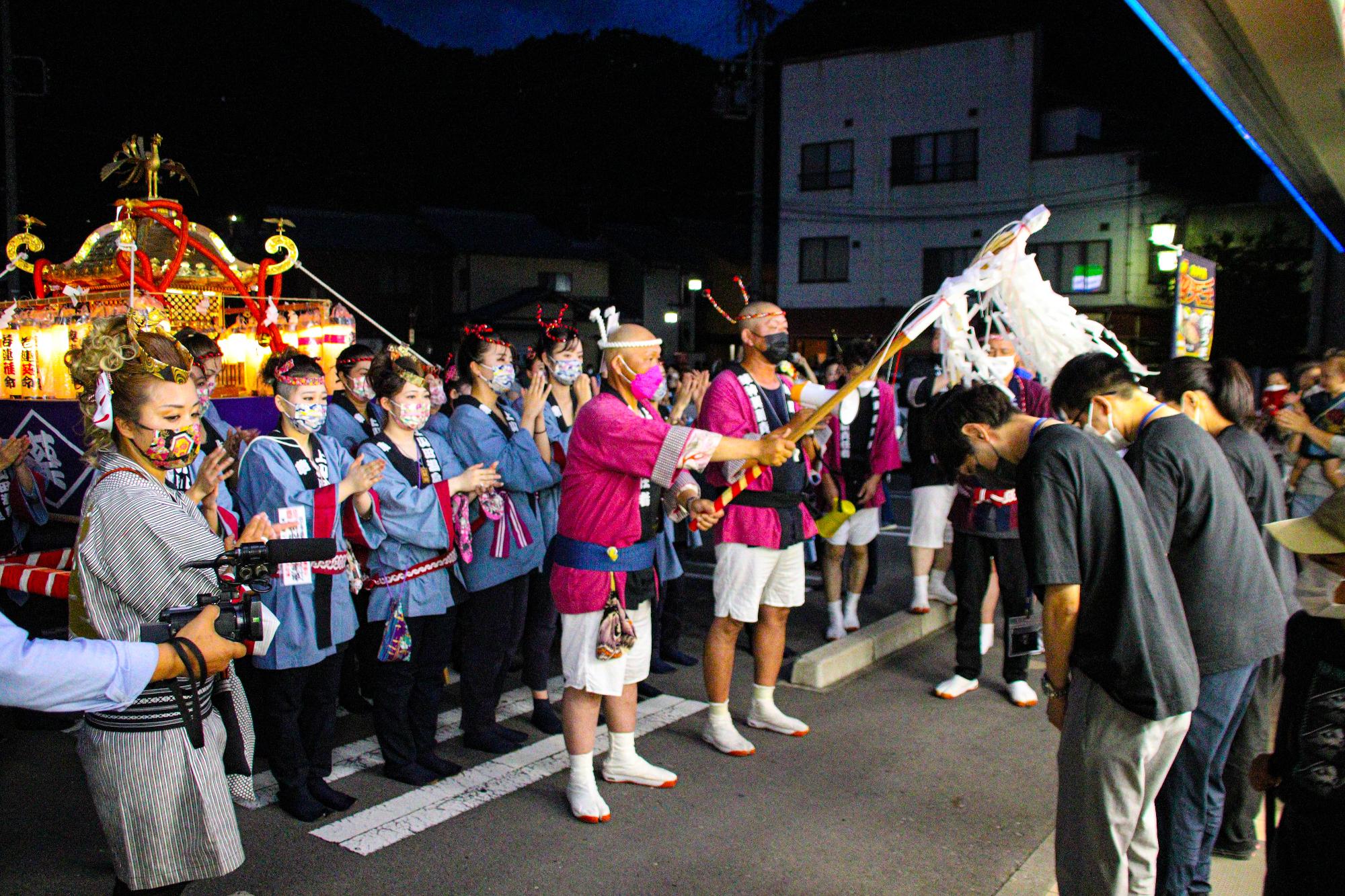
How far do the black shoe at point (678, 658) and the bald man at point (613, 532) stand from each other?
2.08 m

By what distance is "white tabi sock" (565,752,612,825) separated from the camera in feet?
14.0

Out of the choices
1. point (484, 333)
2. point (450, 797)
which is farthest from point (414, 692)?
point (484, 333)

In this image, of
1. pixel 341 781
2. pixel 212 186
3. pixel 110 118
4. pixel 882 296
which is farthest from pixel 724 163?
pixel 341 781

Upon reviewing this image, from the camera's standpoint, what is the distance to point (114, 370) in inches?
111

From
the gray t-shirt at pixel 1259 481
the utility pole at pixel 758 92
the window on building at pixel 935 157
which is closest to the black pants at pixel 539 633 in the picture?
the gray t-shirt at pixel 1259 481

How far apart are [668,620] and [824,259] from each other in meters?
25.2

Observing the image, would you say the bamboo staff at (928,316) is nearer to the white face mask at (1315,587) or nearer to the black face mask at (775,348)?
the black face mask at (775,348)

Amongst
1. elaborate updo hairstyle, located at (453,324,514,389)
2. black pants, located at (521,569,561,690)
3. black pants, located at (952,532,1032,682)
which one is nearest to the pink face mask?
elaborate updo hairstyle, located at (453,324,514,389)

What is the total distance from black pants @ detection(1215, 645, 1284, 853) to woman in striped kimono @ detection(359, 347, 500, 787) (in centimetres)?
344

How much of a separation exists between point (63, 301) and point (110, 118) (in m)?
21.1

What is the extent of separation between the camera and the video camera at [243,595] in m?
2.48

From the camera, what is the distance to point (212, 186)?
3222cm

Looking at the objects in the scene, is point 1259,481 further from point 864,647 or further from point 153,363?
point 153,363

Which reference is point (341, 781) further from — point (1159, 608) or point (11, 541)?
point (1159, 608)
